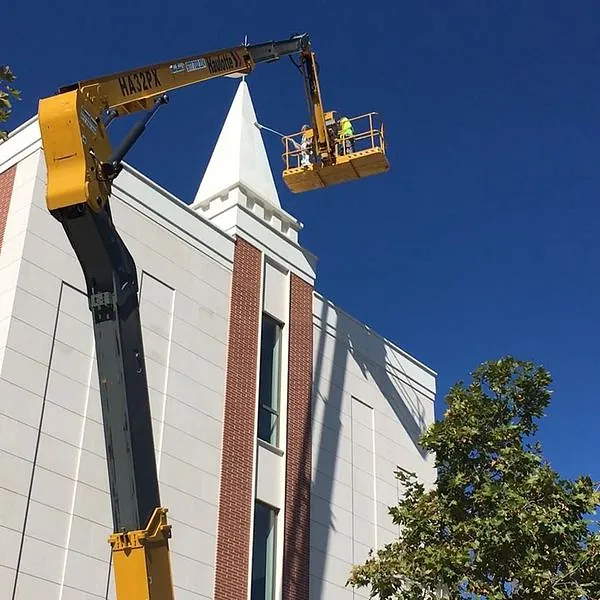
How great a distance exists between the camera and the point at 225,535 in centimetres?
2048

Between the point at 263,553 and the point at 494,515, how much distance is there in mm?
7045

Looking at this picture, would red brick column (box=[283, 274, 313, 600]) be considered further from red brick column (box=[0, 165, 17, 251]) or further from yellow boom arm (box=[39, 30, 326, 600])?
yellow boom arm (box=[39, 30, 326, 600])

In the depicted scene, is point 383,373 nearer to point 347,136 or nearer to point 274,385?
point 274,385

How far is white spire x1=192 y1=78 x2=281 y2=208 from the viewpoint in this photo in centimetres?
2595

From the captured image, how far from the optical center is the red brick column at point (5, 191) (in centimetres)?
2000

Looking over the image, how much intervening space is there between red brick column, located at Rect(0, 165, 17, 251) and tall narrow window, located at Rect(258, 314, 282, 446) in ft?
25.4

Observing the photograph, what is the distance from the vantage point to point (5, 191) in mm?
20578

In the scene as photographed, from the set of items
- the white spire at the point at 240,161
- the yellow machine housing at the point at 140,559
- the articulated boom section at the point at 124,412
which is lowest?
the yellow machine housing at the point at 140,559

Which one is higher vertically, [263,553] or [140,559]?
[263,553]

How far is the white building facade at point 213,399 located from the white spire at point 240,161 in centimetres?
7

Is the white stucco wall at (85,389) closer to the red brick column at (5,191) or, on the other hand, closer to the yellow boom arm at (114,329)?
the red brick column at (5,191)

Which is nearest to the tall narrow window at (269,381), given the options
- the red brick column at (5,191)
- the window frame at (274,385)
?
the window frame at (274,385)

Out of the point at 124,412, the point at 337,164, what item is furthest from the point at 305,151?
the point at 124,412

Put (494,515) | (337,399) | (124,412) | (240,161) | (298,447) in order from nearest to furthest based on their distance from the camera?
(124,412) < (494,515) < (298,447) < (337,399) < (240,161)
